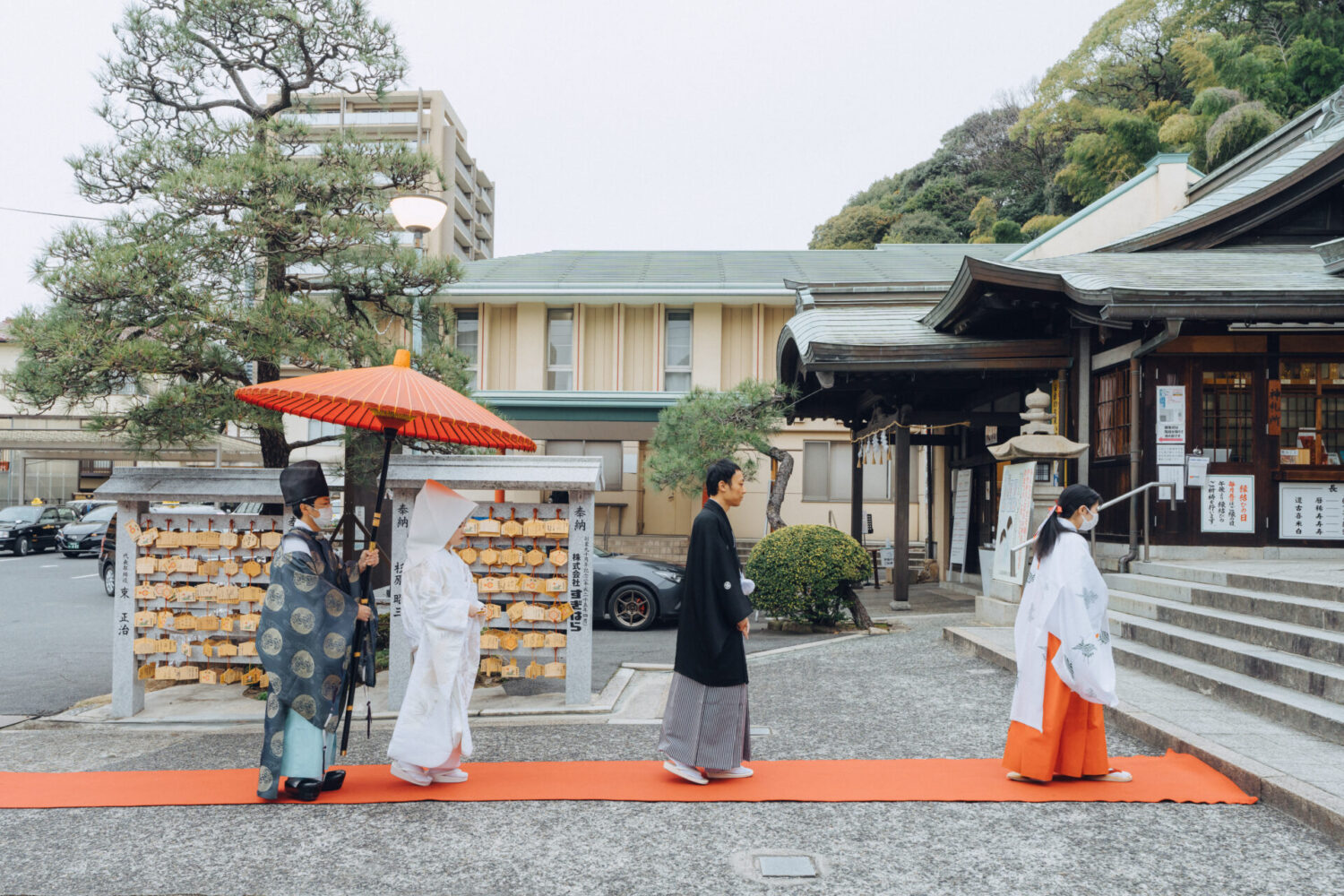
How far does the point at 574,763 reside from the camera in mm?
5219

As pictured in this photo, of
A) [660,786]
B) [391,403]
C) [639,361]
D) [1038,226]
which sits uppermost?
[1038,226]

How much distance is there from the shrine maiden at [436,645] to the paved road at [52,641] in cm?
414

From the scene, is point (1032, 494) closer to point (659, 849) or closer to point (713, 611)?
point (713, 611)

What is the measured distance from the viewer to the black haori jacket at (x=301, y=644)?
15.0 ft

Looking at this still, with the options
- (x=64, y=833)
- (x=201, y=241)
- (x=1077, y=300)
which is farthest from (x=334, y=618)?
(x=1077, y=300)

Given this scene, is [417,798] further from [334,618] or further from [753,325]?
[753,325]

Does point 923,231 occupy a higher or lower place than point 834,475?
higher

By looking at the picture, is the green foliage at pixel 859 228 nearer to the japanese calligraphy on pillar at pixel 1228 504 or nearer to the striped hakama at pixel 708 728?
the japanese calligraphy on pillar at pixel 1228 504

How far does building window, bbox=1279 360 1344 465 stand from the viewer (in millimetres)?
9461

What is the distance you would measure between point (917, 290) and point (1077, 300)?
501 centimetres

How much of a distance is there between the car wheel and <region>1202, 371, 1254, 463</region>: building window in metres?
6.40

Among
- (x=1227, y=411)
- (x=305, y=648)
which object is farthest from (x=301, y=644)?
(x=1227, y=411)

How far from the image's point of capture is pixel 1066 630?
4641mm

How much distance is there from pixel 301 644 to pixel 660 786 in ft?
6.43
